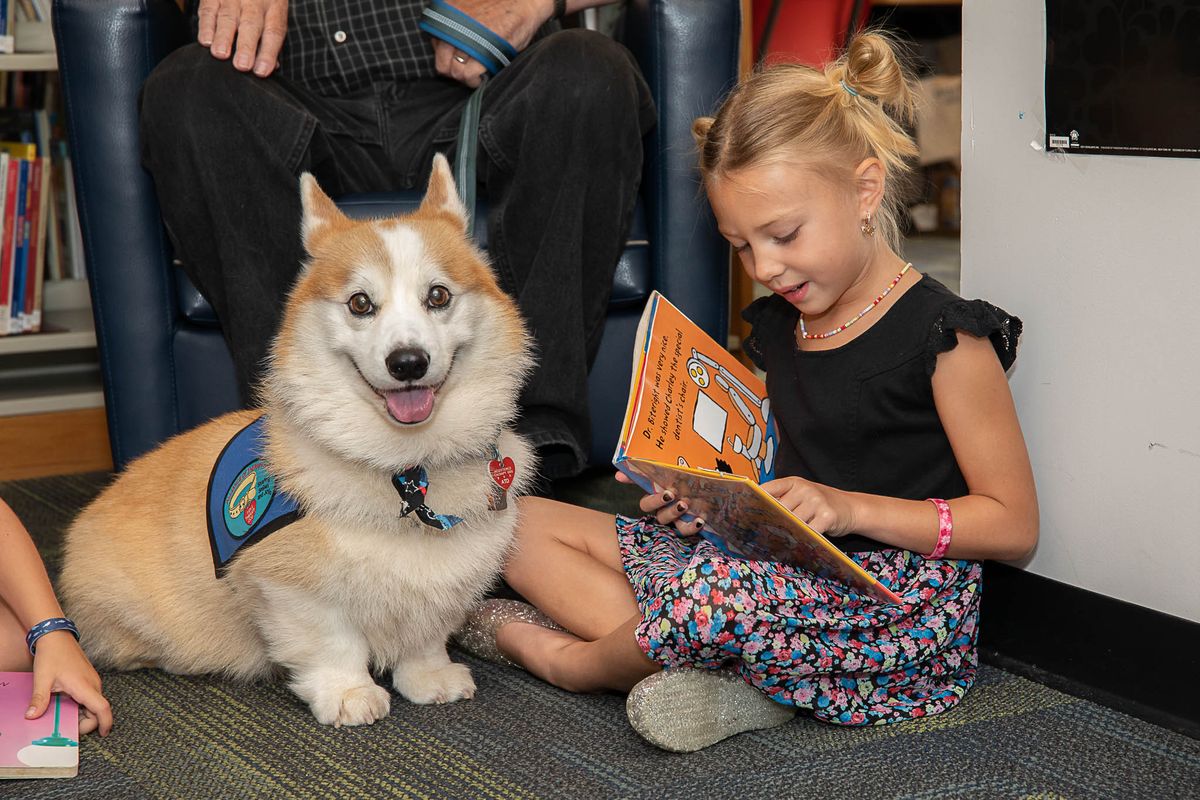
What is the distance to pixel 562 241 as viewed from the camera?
1.68m

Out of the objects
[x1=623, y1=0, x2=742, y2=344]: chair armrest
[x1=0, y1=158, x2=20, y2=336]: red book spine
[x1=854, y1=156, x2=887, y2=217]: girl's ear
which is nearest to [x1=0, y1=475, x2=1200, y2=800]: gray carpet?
[x1=854, y1=156, x2=887, y2=217]: girl's ear

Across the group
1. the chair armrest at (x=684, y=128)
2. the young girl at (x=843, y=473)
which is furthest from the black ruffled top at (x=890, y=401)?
the chair armrest at (x=684, y=128)

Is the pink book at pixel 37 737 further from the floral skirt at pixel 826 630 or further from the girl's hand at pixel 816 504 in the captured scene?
the girl's hand at pixel 816 504

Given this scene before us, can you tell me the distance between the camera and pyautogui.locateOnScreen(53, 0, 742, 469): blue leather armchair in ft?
5.70

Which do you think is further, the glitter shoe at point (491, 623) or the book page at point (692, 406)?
the glitter shoe at point (491, 623)

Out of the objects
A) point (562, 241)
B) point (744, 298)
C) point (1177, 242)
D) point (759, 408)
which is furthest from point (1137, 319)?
point (744, 298)

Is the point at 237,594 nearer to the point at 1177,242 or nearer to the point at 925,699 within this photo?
the point at 925,699

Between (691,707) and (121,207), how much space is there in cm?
120

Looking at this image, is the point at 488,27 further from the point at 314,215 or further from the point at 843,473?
the point at 843,473

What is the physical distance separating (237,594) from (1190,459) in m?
1.03

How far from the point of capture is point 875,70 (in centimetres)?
126

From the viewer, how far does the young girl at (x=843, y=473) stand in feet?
3.77

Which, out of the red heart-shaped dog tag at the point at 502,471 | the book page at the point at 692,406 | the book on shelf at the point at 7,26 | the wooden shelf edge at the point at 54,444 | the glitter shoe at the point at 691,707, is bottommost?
the wooden shelf edge at the point at 54,444

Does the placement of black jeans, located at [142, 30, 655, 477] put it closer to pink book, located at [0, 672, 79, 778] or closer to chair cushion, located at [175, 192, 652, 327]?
chair cushion, located at [175, 192, 652, 327]
